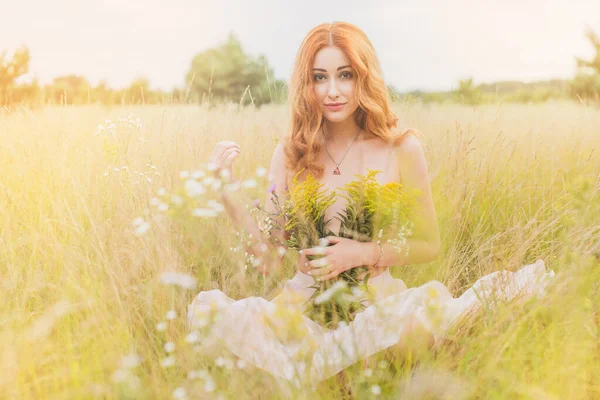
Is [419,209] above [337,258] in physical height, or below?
above

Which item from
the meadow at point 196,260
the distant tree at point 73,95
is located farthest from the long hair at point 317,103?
the distant tree at point 73,95

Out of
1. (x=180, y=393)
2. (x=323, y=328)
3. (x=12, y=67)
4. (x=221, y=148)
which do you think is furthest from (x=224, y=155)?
(x=12, y=67)

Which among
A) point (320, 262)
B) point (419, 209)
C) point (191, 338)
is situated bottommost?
point (191, 338)

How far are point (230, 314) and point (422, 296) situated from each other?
30.9 inches

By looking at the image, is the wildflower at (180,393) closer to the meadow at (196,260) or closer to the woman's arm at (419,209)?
the meadow at (196,260)

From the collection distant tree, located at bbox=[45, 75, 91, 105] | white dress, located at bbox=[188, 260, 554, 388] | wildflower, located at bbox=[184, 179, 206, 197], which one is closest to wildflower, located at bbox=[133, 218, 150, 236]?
wildflower, located at bbox=[184, 179, 206, 197]

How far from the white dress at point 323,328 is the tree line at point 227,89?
59.4 inches

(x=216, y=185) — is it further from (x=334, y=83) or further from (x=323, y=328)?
(x=334, y=83)

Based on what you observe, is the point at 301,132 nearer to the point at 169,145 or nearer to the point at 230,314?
the point at 230,314

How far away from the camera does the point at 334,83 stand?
8.50 ft

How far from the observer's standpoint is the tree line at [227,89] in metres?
4.79

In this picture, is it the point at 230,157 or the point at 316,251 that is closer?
the point at 316,251

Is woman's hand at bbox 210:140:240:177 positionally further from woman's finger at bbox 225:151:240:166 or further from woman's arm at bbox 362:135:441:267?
woman's arm at bbox 362:135:441:267

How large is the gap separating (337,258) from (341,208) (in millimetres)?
545
